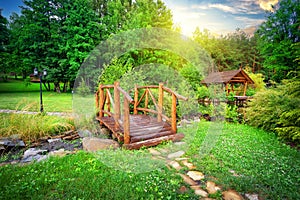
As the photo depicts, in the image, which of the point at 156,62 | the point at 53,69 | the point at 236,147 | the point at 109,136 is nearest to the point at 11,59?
the point at 53,69

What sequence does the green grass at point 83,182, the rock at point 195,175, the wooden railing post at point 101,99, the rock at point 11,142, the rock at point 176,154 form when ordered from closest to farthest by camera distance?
1. the green grass at point 83,182
2. the rock at point 195,175
3. the rock at point 176,154
4. the rock at point 11,142
5. the wooden railing post at point 101,99

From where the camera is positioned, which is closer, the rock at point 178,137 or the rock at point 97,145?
the rock at point 97,145

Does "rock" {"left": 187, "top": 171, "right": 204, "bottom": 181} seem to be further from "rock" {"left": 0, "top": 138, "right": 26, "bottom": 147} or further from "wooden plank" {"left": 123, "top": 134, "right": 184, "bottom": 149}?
"rock" {"left": 0, "top": 138, "right": 26, "bottom": 147}

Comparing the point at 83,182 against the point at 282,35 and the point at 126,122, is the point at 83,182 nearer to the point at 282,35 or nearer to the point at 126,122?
the point at 126,122

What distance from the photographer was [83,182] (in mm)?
2193

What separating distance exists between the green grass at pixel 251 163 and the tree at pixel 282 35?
14.8 m

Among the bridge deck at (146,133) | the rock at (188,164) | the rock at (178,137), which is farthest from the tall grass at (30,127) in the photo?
the rock at (188,164)

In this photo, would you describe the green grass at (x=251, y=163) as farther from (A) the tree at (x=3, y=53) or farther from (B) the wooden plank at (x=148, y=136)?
(A) the tree at (x=3, y=53)

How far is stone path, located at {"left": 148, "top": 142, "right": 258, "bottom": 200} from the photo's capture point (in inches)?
79.4

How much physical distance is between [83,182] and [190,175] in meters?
1.55

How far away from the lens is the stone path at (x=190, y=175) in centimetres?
202

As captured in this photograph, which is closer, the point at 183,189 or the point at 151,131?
the point at 183,189

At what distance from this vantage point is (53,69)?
622 inches

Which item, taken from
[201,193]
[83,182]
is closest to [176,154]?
[201,193]
